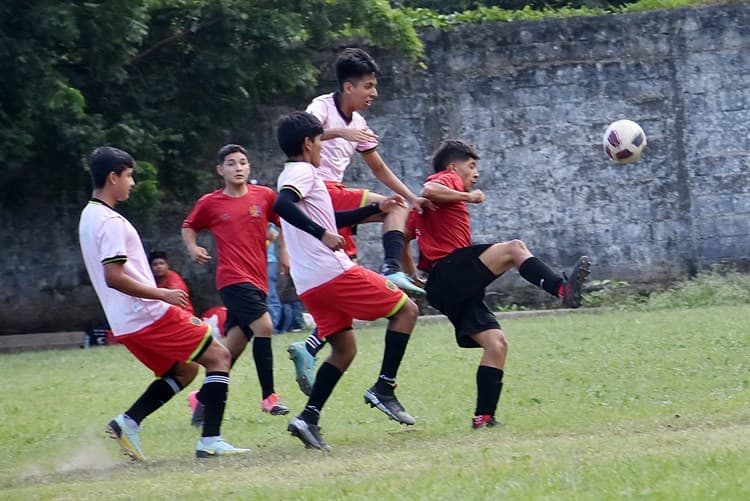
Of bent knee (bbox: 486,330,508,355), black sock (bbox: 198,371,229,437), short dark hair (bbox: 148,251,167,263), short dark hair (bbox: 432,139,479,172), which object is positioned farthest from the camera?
short dark hair (bbox: 148,251,167,263)

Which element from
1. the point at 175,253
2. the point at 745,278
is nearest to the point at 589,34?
the point at 745,278

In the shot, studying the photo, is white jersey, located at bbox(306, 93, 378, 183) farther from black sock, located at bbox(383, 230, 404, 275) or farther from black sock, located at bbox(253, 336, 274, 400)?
black sock, located at bbox(253, 336, 274, 400)

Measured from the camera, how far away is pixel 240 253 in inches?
360

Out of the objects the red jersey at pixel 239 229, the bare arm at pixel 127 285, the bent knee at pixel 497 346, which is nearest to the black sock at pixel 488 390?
the bent knee at pixel 497 346

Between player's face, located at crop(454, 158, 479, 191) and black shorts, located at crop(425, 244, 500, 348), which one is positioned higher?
player's face, located at crop(454, 158, 479, 191)

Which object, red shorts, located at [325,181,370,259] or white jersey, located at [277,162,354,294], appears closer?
white jersey, located at [277,162,354,294]

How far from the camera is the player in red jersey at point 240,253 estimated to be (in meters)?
8.93

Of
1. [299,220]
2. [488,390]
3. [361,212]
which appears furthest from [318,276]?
[488,390]

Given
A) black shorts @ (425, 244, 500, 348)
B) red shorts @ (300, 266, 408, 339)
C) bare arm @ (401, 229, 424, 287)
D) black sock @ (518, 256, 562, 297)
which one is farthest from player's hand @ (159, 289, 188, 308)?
black sock @ (518, 256, 562, 297)

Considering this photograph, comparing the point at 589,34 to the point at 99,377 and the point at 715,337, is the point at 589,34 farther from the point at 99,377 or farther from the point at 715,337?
the point at 99,377

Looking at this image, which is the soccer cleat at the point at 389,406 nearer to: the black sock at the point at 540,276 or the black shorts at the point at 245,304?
the black sock at the point at 540,276

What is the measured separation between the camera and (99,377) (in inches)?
480

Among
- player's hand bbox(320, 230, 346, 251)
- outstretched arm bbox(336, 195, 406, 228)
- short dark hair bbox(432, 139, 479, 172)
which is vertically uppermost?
short dark hair bbox(432, 139, 479, 172)

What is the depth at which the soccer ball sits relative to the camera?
11094 millimetres
